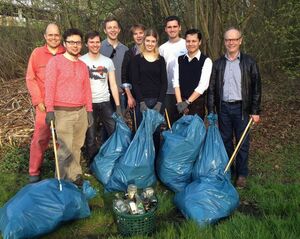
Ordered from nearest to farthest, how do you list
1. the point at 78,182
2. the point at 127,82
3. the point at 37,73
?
the point at 37,73, the point at 78,182, the point at 127,82

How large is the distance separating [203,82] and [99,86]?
3.90ft

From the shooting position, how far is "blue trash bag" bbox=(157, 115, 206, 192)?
358 centimetres

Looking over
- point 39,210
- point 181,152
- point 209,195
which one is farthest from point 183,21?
point 39,210

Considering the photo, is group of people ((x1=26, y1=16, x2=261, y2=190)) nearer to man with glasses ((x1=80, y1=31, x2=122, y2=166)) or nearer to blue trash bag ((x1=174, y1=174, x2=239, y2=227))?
man with glasses ((x1=80, y1=31, x2=122, y2=166))

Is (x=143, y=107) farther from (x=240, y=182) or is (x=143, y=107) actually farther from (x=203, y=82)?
(x=240, y=182)

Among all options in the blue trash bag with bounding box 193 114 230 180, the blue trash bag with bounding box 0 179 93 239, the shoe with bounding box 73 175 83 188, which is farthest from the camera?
the shoe with bounding box 73 175 83 188

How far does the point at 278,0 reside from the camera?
724cm

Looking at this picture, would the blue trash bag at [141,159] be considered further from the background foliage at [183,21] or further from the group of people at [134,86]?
the background foliage at [183,21]

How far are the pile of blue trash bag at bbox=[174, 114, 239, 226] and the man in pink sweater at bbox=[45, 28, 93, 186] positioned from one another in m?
1.29

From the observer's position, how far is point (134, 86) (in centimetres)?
396

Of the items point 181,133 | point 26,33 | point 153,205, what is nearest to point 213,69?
point 181,133

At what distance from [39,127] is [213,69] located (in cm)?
205

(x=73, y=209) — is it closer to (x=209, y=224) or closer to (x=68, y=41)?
(x=209, y=224)

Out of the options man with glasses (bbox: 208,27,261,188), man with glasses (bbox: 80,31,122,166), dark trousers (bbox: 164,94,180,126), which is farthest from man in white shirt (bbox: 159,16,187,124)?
man with glasses (bbox: 80,31,122,166)
